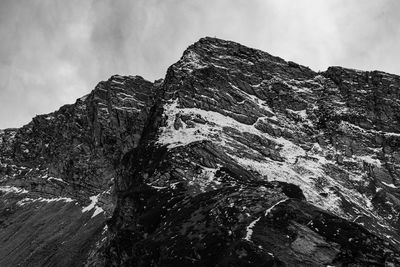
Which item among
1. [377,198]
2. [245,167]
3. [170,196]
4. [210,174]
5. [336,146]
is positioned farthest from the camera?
[336,146]

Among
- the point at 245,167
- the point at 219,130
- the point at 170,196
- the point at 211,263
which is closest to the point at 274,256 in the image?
the point at 211,263

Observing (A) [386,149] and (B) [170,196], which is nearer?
(B) [170,196]

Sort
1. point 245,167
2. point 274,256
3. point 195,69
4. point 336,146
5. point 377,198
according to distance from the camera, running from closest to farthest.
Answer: point 274,256 → point 245,167 → point 377,198 → point 336,146 → point 195,69

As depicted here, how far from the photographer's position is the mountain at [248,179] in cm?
8412

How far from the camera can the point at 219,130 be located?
145375 mm

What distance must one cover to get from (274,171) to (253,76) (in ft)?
195

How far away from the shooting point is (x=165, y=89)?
170m

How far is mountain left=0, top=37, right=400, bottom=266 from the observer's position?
84.1 m

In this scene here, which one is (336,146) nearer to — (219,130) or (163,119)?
(219,130)

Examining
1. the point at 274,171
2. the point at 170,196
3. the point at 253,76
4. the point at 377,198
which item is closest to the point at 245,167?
the point at 274,171

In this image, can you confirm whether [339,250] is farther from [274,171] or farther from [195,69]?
[195,69]

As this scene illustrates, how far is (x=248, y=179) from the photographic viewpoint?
400 feet

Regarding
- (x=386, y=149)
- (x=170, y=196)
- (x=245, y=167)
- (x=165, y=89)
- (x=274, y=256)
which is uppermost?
(x=165, y=89)

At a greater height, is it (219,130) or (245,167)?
(219,130)
